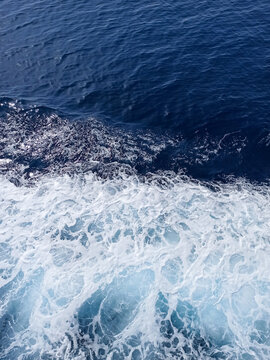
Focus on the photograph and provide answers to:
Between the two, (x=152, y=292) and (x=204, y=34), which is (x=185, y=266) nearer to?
(x=152, y=292)

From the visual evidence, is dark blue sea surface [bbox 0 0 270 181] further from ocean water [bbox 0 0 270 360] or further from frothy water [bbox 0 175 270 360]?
frothy water [bbox 0 175 270 360]

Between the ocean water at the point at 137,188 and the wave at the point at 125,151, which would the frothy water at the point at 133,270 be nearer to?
the ocean water at the point at 137,188

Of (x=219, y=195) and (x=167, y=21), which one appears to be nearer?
(x=219, y=195)

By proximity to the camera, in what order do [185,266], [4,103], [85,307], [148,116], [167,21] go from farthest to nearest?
1. [167,21]
2. [4,103]
3. [148,116]
4. [185,266]
5. [85,307]

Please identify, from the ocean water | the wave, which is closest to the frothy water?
the ocean water

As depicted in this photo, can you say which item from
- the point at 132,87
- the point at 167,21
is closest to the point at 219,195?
the point at 132,87

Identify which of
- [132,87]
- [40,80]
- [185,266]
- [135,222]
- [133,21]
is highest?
[133,21]

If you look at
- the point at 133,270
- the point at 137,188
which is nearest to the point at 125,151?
the point at 137,188

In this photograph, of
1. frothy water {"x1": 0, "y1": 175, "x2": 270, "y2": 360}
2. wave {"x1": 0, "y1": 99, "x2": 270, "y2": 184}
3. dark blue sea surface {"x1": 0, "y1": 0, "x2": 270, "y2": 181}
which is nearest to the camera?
frothy water {"x1": 0, "y1": 175, "x2": 270, "y2": 360}
